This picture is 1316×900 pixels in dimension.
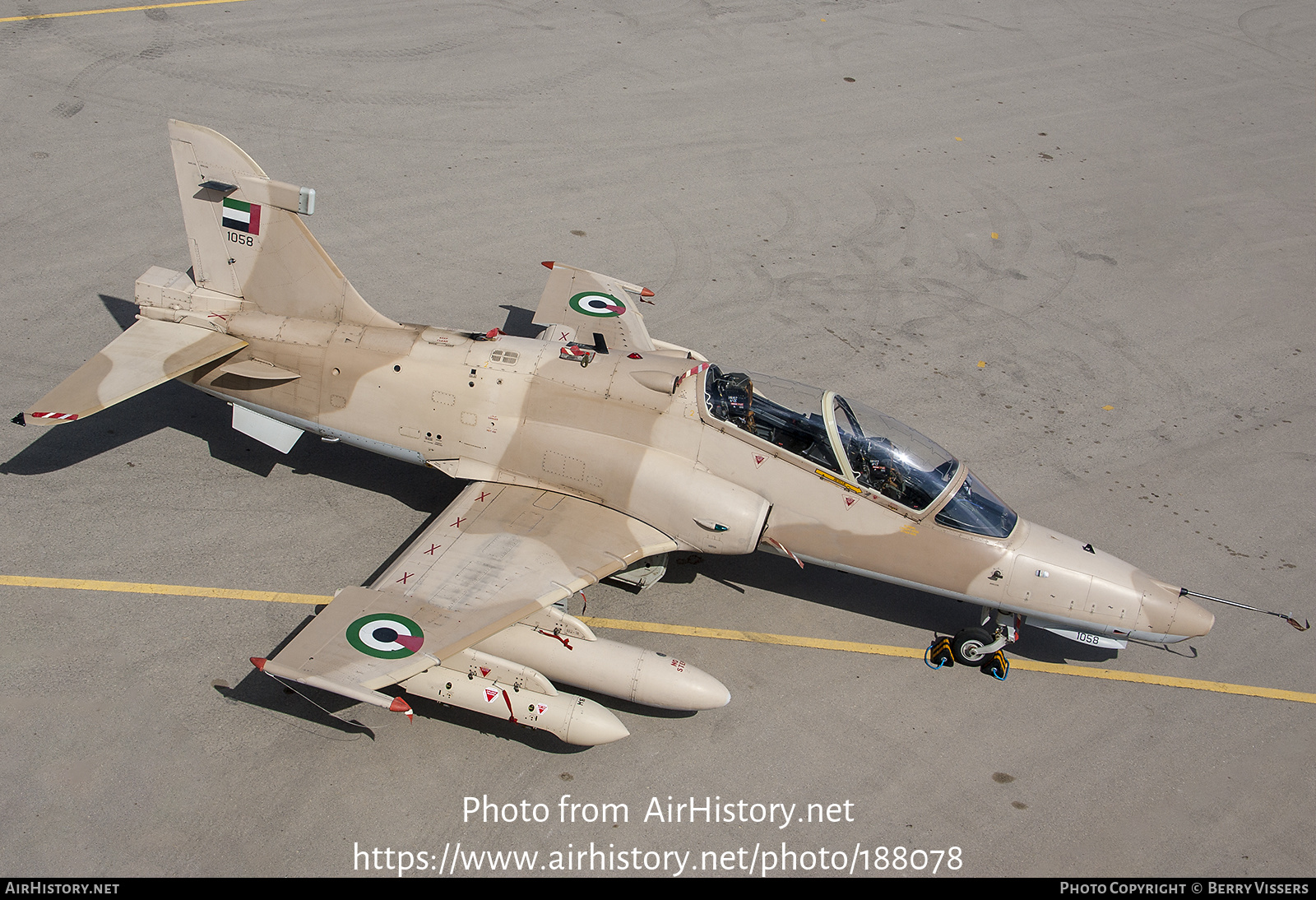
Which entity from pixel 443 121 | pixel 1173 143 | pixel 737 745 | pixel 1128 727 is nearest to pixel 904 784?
pixel 737 745

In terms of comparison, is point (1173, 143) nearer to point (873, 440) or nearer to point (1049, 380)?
point (1049, 380)

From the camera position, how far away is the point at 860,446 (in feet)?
34.2

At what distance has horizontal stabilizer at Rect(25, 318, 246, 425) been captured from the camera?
1062 centimetres

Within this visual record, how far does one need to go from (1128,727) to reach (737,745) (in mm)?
4332

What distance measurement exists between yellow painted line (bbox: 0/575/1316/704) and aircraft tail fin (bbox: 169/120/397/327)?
349cm

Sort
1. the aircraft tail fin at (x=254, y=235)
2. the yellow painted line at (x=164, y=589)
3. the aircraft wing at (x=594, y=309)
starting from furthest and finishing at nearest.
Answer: the aircraft wing at (x=594, y=309), the aircraft tail fin at (x=254, y=235), the yellow painted line at (x=164, y=589)

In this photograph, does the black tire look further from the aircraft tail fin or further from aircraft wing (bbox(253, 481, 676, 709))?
the aircraft tail fin

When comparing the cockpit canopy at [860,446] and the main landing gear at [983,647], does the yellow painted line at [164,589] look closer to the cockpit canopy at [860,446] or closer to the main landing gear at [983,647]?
the cockpit canopy at [860,446]

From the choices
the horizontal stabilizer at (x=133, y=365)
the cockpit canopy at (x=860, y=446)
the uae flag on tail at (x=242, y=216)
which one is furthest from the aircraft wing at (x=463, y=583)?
the uae flag on tail at (x=242, y=216)

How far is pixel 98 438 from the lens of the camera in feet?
41.3

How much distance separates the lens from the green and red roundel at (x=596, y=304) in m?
14.0

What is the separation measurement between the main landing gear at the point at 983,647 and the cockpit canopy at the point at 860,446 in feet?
3.84

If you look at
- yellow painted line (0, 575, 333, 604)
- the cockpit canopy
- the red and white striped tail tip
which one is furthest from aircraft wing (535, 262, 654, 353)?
the red and white striped tail tip

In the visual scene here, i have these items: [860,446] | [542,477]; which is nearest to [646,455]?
[542,477]
